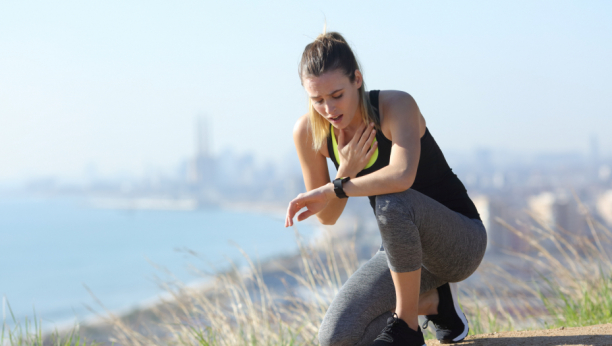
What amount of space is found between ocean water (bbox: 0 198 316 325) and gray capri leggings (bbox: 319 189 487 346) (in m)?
21.4

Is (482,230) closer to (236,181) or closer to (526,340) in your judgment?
(526,340)

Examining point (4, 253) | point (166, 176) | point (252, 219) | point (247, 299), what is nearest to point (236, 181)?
point (166, 176)

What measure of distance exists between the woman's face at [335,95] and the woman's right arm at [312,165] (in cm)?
22

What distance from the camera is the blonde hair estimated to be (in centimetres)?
160

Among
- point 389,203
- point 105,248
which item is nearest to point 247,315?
point 389,203

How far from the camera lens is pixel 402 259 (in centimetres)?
152

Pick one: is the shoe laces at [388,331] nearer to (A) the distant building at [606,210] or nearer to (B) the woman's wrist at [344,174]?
(B) the woman's wrist at [344,174]

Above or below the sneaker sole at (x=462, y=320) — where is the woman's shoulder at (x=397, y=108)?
above

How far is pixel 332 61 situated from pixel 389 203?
19.0 inches

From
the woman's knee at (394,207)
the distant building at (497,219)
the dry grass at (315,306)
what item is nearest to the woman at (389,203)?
the woman's knee at (394,207)

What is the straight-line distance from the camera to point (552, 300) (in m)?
2.51

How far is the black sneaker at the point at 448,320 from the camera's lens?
1.77 meters

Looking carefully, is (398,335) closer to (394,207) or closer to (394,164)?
(394,207)

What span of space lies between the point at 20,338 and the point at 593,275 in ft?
8.90
